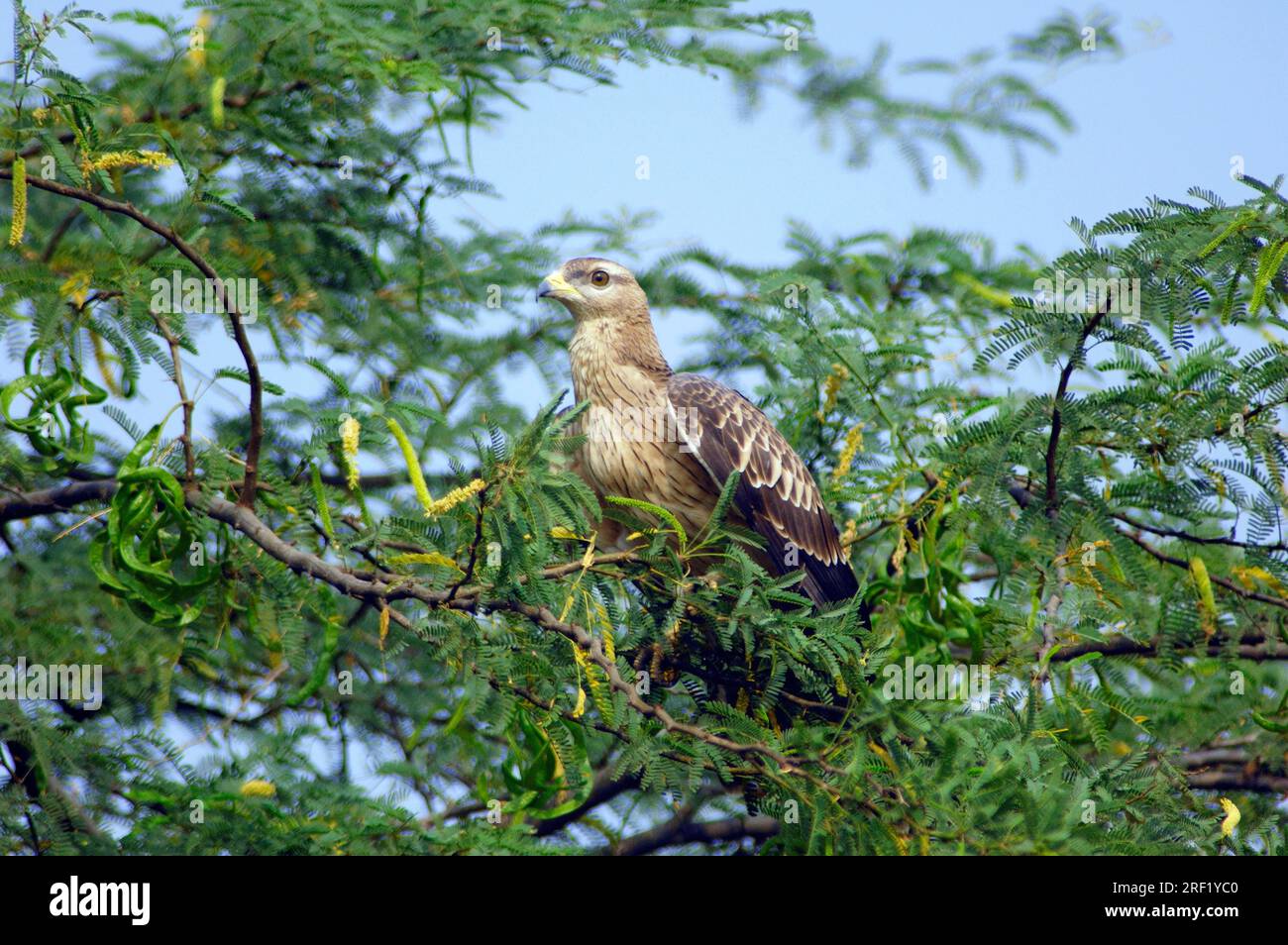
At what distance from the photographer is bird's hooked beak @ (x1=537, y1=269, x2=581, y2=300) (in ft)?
22.2

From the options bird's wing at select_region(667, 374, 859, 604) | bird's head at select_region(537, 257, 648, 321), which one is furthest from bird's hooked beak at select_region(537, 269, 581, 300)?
bird's wing at select_region(667, 374, 859, 604)

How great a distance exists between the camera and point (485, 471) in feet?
12.7

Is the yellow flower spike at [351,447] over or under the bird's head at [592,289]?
under

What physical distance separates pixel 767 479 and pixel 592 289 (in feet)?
4.56

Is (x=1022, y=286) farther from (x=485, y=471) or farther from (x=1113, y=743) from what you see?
(x=485, y=471)

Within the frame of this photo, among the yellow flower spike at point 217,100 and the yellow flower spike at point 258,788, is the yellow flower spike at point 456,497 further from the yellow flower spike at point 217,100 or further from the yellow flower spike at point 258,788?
the yellow flower spike at point 217,100

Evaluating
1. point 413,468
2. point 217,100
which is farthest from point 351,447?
point 217,100

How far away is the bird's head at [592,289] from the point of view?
680 cm

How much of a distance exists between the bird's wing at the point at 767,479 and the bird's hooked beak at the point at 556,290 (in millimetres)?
726

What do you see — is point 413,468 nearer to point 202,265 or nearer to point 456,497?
point 456,497

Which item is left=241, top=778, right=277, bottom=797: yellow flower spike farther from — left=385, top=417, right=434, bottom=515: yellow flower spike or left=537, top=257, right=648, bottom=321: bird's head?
left=537, top=257, right=648, bottom=321: bird's head

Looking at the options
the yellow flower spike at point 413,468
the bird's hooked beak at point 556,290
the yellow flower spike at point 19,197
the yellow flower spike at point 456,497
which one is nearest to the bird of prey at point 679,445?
the bird's hooked beak at point 556,290

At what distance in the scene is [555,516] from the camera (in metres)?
4.04

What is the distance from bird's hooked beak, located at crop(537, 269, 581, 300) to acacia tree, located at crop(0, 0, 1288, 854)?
364 mm
